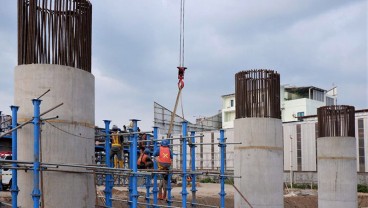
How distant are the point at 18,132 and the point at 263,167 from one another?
27.0ft

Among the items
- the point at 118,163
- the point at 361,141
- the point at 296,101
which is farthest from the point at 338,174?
the point at 296,101

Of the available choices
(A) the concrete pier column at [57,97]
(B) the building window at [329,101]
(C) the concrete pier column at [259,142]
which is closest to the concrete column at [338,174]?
(C) the concrete pier column at [259,142]

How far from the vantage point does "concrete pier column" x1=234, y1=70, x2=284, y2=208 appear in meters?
14.7

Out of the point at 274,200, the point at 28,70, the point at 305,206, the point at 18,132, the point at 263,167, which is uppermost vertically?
the point at 28,70

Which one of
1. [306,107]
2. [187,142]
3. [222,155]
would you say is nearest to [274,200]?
[222,155]

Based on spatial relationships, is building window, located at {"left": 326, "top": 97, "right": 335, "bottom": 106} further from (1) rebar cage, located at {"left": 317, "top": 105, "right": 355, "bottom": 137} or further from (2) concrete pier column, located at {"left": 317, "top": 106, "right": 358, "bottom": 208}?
(2) concrete pier column, located at {"left": 317, "top": 106, "right": 358, "bottom": 208}

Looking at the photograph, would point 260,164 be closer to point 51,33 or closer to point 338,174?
point 338,174

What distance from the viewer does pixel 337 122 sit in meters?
20.4

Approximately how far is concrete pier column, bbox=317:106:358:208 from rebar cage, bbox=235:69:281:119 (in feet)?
18.0

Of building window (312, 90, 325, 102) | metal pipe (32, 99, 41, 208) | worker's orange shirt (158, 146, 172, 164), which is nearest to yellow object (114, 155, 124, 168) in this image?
worker's orange shirt (158, 146, 172, 164)

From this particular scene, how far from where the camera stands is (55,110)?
8.46m

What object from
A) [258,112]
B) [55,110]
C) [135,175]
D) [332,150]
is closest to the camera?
[55,110]

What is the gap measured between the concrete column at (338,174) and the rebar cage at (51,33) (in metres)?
13.5

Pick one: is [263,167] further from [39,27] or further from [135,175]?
[39,27]
